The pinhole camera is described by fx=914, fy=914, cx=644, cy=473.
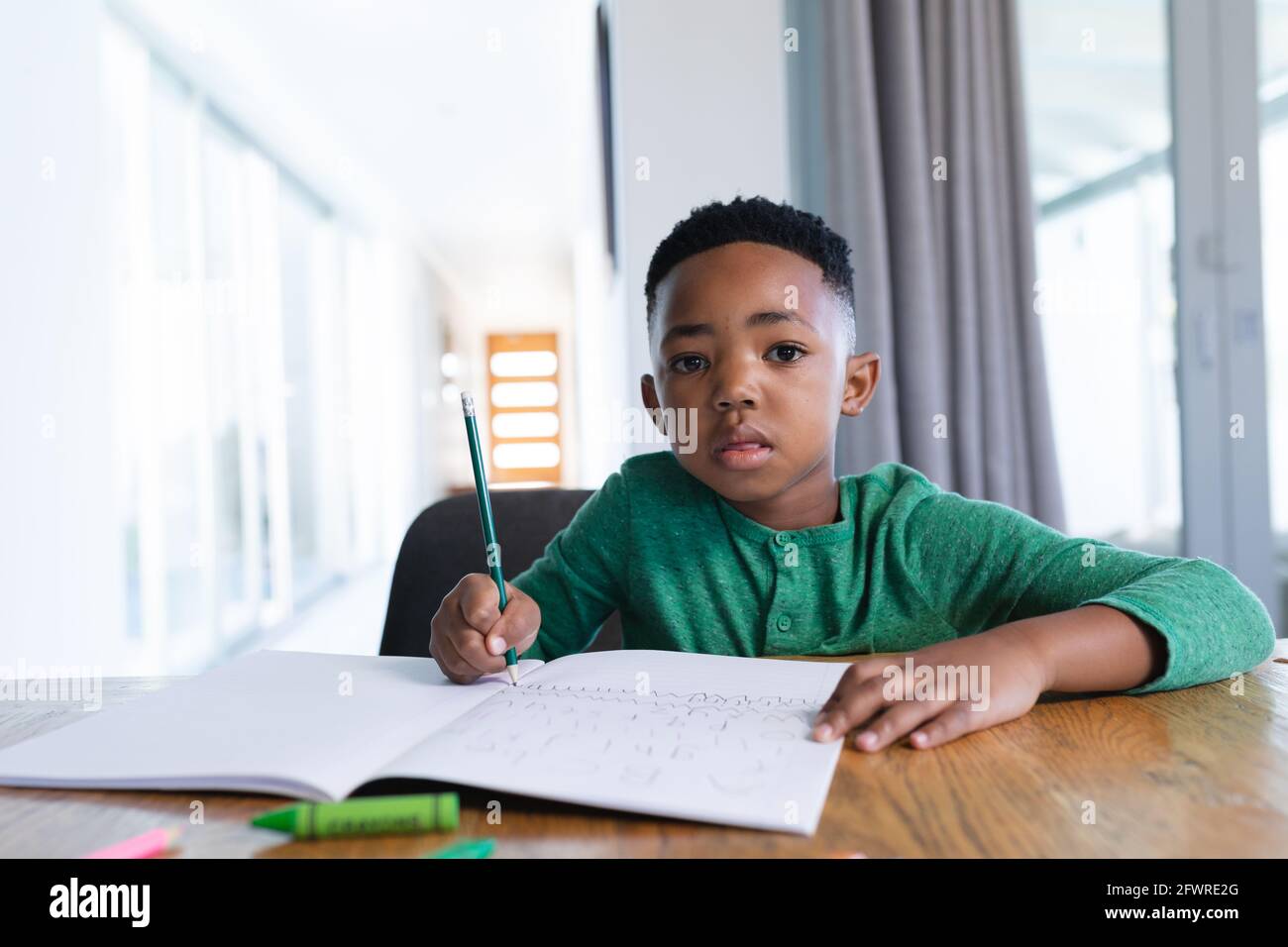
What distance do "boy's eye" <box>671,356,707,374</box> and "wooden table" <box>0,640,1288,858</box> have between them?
1.58 feet

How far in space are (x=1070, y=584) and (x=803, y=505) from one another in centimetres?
30

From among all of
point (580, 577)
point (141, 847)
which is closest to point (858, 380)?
point (580, 577)

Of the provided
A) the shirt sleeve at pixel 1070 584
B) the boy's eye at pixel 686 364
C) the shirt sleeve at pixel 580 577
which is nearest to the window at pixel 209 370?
the shirt sleeve at pixel 580 577

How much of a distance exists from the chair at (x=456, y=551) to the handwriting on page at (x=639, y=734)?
0.56 m

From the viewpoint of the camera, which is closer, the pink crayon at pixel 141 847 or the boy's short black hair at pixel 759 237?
the pink crayon at pixel 141 847

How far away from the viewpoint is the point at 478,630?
28.3 inches

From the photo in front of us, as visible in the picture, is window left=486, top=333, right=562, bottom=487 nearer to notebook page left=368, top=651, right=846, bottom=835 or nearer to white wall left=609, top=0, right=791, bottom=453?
white wall left=609, top=0, right=791, bottom=453

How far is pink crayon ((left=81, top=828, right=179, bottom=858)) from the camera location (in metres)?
0.41

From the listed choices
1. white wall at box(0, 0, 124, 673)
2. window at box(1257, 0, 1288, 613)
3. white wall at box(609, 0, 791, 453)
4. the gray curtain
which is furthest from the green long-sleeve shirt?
window at box(1257, 0, 1288, 613)

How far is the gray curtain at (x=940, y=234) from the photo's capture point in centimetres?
210

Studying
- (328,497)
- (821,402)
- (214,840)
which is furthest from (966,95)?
(328,497)

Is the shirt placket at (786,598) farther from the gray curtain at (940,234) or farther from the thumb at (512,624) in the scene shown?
the gray curtain at (940,234)

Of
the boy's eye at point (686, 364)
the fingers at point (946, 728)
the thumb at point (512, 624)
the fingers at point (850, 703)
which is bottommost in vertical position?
the fingers at point (946, 728)

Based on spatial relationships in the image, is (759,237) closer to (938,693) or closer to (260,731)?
(938,693)
